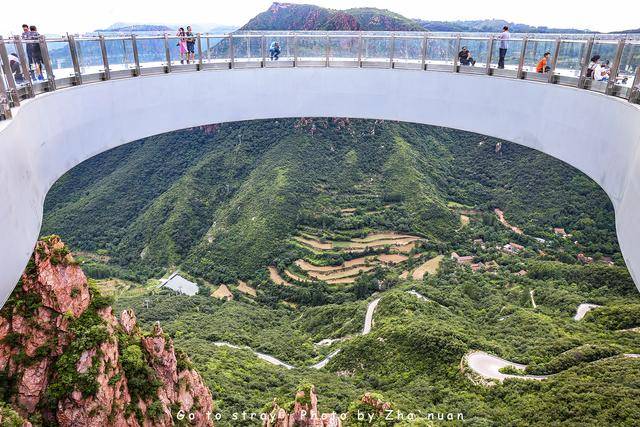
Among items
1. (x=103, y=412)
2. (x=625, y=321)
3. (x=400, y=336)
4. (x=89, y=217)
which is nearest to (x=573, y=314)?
(x=625, y=321)

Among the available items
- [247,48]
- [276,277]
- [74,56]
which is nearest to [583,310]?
[276,277]

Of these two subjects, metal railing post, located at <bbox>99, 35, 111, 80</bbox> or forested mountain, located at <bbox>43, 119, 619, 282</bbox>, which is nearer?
metal railing post, located at <bbox>99, 35, 111, 80</bbox>

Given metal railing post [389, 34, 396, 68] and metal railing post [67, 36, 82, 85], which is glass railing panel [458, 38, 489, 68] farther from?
metal railing post [67, 36, 82, 85]

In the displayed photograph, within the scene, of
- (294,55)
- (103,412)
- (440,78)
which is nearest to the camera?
(440,78)

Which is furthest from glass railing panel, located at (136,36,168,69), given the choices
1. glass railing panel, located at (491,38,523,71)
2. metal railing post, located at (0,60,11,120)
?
glass railing panel, located at (491,38,523,71)

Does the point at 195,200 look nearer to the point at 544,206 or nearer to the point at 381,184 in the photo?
the point at 381,184

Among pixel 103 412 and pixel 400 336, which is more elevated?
pixel 103 412

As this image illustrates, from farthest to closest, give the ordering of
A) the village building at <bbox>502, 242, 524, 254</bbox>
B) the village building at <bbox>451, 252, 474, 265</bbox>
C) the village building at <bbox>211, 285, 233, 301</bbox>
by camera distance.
→ the village building at <bbox>211, 285, 233, 301</bbox>
the village building at <bbox>451, 252, 474, 265</bbox>
the village building at <bbox>502, 242, 524, 254</bbox>

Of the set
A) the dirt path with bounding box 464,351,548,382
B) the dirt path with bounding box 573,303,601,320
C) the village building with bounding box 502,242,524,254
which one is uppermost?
the dirt path with bounding box 464,351,548,382
